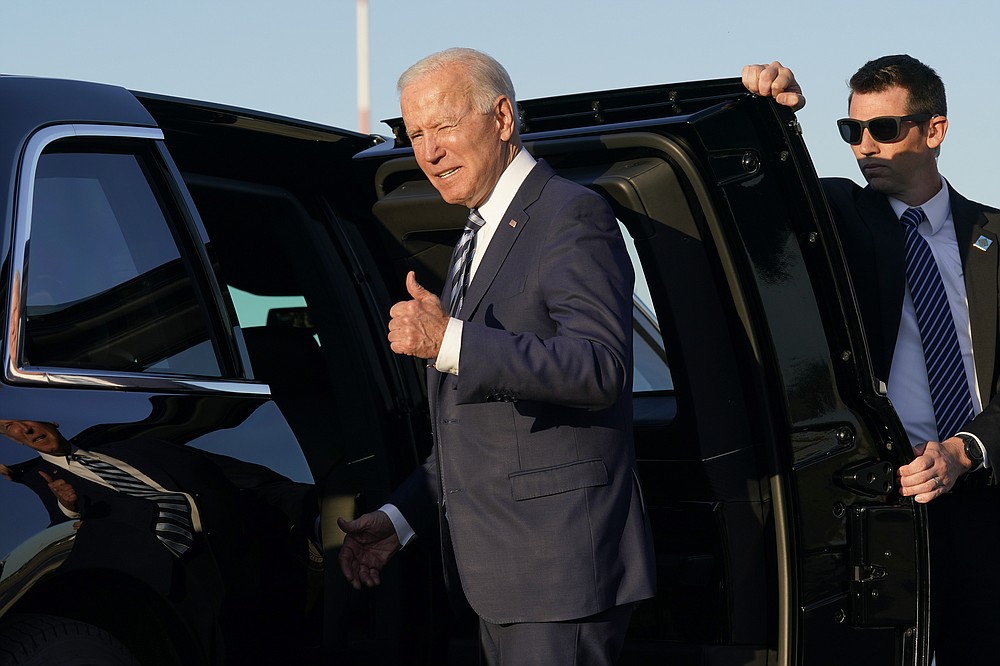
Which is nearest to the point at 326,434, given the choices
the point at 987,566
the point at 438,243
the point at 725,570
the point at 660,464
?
the point at 438,243

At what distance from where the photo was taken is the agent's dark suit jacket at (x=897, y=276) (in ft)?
11.3

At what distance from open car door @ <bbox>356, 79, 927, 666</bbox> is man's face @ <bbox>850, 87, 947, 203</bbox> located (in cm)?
58

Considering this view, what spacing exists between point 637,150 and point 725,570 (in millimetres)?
1088

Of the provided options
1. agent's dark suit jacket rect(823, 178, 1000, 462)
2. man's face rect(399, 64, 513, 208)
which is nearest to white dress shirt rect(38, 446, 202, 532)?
man's face rect(399, 64, 513, 208)

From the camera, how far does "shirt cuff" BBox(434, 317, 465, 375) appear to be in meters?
2.39

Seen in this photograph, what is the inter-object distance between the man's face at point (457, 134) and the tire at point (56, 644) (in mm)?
1132

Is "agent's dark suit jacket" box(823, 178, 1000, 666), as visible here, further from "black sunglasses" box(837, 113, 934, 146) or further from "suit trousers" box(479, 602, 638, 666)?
"suit trousers" box(479, 602, 638, 666)

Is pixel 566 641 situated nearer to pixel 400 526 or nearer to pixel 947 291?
pixel 400 526

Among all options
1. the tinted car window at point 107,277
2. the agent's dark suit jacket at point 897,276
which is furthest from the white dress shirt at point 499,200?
the agent's dark suit jacket at point 897,276

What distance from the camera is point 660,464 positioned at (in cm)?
346

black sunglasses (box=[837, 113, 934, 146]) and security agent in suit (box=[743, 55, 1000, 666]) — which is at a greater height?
black sunglasses (box=[837, 113, 934, 146])

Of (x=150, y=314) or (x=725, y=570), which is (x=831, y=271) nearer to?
(x=725, y=570)

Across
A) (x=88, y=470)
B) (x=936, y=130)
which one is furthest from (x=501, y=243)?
(x=936, y=130)

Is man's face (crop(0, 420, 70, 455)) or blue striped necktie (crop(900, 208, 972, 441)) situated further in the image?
blue striped necktie (crop(900, 208, 972, 441))
